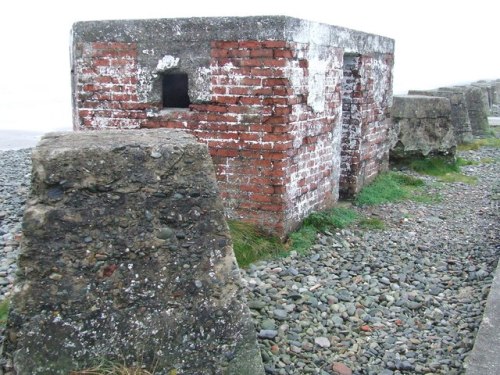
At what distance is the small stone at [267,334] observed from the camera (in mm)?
3930

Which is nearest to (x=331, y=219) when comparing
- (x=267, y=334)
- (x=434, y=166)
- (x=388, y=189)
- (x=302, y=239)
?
(x=302, y=239)

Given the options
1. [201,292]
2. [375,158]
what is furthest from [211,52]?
[375,158]

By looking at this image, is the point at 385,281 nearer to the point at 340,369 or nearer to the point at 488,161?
the point at 340,369

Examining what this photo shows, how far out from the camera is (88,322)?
3062 mm

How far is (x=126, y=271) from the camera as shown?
3.16 metres

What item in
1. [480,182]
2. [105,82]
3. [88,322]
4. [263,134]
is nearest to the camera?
[88,322]

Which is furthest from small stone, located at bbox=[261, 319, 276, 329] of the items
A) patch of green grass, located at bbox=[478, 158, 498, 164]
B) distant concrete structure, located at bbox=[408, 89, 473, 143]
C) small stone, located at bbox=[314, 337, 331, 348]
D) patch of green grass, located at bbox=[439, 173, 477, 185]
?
distant concrete structure, located at bbox=[408, 89, 473, 143]

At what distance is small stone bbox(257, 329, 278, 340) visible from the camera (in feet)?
12.9

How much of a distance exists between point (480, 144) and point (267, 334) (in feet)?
37.3

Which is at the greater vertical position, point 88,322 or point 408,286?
point 88,322

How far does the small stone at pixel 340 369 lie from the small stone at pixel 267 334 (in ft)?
1.52

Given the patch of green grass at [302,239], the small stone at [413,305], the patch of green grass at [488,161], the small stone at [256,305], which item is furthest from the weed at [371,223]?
the patch of green grass at [488,161]

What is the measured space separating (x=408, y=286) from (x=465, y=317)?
0.74 meters

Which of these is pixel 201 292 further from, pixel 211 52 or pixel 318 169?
pixel 318 169
